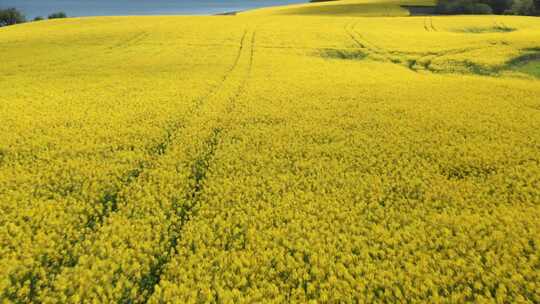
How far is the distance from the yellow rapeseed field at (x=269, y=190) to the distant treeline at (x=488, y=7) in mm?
57658

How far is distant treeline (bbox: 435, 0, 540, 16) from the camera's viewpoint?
7150cm

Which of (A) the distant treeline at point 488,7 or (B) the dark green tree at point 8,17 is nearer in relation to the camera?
(A) the distant treeline at point 488,7

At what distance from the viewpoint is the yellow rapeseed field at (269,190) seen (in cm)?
721

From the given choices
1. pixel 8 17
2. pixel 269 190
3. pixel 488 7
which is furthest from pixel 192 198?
pixel 8 17

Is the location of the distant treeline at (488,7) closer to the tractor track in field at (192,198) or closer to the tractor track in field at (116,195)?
the tractor track in field at (192,198)

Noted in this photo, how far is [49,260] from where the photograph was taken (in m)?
7.88

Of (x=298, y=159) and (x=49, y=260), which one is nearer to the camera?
(x=49, y=260)

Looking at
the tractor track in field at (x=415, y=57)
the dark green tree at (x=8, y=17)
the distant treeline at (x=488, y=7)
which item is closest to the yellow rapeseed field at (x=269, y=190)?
the tractor track in field at (x=415, y=57)

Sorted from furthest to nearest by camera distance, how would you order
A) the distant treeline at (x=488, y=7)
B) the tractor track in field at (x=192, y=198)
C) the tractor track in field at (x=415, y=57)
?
the distant treeline at (x=488, y=7) < the tractor track in field at (x=415, y=57) < the tractor track in field at (x=192, y=198)

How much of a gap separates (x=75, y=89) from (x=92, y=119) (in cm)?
702

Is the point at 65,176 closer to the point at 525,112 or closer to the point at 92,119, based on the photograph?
the point at 92,119

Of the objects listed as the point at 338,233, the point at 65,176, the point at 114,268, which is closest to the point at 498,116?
the point at 338,233

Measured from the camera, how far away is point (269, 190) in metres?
10.6

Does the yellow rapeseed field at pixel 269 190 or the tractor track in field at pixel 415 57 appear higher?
the tractor track in field at pixel 415 57
